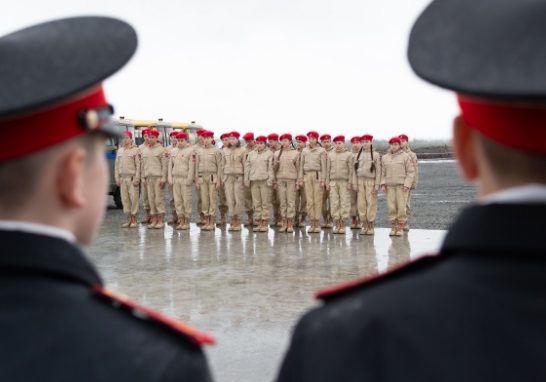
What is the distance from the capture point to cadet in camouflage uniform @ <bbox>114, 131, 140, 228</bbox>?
46.8 ft

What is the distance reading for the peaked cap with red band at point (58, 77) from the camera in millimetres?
1308

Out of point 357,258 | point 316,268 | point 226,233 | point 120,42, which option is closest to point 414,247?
point 357,258

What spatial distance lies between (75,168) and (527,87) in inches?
31.7

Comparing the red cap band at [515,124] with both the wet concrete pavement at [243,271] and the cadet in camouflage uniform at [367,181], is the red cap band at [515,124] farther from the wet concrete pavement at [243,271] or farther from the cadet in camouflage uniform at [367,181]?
the cadet in camouflage uniform at [367,181]

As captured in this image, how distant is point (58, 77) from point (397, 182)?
10.8 m

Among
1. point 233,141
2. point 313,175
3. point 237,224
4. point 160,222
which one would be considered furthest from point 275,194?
point 160,222

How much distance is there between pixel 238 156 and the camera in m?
13.5

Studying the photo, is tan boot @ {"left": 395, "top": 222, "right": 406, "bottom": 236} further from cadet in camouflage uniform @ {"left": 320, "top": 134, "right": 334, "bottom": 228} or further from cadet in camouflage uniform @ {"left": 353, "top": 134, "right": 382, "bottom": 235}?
cadet in camouflage uniform @ {"left": 320, "top": 134, "right": 334, "bottom": 228}

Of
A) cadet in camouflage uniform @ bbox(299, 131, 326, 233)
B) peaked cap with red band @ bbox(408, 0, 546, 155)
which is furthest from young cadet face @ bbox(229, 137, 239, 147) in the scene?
peaked cap with red band @ bbox(408, 0, 546, 155)

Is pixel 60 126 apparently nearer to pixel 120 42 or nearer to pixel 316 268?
pixel 120 42

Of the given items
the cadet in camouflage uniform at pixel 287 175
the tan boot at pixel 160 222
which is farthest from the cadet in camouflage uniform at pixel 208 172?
the cadet in camouflage uniform at pixel 287 175

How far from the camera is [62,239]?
1.34 m

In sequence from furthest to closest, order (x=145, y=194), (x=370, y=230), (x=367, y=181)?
1. (x=145, y=194)
2. (x=367, y=181)
3. (x=370, y=230)

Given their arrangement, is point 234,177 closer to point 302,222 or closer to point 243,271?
point 302,222
